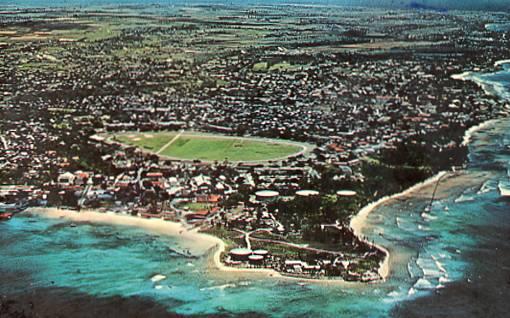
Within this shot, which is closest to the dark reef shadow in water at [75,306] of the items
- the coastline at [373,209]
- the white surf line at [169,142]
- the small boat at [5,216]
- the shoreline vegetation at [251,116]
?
the shoreline vegetation at [251,116]

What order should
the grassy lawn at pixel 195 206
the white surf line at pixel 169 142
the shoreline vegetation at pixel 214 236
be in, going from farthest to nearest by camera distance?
1. the white surf line at pixel 169 142
2. the grassy lawn at pixel 195 206
3. the shoreline vegetation at pixel 214 236

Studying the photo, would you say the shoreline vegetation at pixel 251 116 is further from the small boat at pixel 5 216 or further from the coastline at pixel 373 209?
the small boat at pixel 5 216

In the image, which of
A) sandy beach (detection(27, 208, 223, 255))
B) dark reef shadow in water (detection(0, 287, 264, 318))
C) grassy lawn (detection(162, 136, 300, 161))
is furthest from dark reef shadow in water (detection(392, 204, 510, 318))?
grassy lawn (detection(162, 136, 300, 161))

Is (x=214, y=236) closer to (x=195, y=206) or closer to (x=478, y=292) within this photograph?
(x=195, y=206)

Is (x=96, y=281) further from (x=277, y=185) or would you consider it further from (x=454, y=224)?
(x=454, y=224)

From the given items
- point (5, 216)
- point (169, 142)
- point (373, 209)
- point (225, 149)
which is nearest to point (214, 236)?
point (373, 209)

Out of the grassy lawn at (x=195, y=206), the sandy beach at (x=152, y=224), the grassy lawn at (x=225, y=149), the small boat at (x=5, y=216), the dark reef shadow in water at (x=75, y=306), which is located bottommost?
the small boat at (x=5, y=216)

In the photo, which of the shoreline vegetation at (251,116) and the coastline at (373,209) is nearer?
the coastline at (373,209)

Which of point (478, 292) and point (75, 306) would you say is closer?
point (75, 306)

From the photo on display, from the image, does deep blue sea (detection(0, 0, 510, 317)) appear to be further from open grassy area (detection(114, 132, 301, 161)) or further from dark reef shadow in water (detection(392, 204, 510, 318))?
open grassy area (detection(114, 132, 301, 161))
